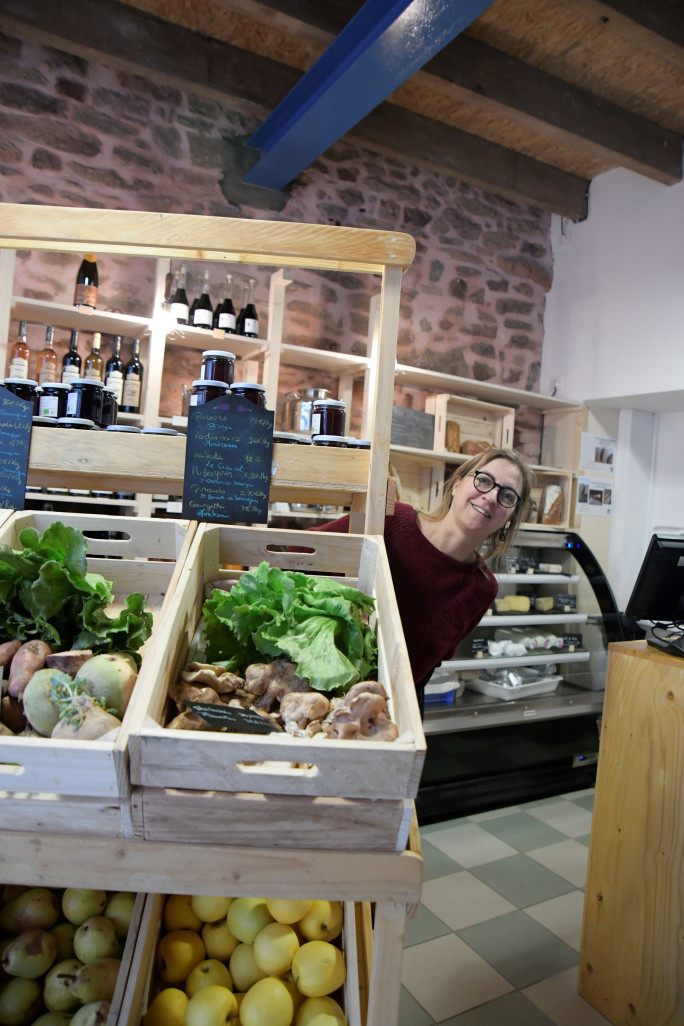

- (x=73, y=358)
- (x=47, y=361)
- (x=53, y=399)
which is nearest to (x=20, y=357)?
(x=47, y=361)

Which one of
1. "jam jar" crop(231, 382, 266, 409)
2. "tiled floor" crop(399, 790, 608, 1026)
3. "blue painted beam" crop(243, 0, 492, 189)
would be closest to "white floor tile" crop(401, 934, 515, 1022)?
"tiled floor" crop(399, 790, 608, 1026)

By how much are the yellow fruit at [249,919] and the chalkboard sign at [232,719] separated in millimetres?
515

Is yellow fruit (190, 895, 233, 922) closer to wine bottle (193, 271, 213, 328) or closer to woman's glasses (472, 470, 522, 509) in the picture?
woman's glasses (472, 470, 522, 509)

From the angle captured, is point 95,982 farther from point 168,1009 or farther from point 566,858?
point 566,858

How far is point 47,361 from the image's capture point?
3570mm

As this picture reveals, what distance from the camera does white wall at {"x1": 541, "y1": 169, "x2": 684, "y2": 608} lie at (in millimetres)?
4480

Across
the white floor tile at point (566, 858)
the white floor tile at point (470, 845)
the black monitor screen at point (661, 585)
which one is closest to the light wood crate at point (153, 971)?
the black monitor screen at point (661, 585)

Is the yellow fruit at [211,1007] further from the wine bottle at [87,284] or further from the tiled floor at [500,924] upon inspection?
the wine bottle at [87,284]

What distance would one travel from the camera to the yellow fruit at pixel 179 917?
4.11ft

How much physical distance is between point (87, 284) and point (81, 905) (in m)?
3.24

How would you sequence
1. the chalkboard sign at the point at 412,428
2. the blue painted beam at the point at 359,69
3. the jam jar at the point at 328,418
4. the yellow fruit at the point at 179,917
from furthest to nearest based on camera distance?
the chalkboard sign at the point at 412,428, the blue painted beam at the point at 359,69, the jam jar at the point at 328,418, the yellow fruit at the point at 179,917

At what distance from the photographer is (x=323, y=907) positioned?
1.21m

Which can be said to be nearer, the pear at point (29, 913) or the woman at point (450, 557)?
the pear at point (29, 913)

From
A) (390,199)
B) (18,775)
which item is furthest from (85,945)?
(390,199)
